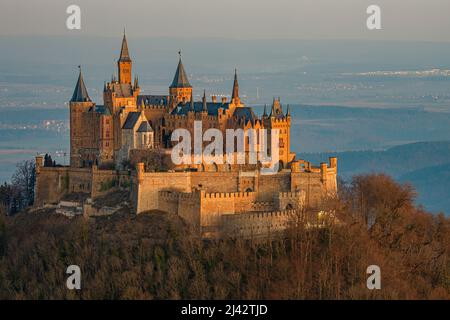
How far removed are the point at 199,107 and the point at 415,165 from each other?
A: 8197 centimetres

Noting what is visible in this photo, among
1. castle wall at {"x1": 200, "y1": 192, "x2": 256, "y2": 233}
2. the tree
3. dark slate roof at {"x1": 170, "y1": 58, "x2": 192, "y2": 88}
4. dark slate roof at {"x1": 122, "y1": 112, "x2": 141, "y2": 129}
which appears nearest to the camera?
castle wall at {"x1": 200, "y1": 192, "x2": 256, "y2": 233}

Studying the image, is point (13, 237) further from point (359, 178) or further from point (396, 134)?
point (396, 134)

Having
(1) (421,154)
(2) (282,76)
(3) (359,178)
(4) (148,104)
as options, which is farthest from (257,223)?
(2) (282,76)

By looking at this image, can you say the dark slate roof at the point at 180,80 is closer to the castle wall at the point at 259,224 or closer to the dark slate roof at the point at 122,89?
the dark slate roof at the point at 122,89

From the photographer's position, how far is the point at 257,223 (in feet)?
253

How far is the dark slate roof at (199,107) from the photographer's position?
8894cm

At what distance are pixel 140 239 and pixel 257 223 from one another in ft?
20.9

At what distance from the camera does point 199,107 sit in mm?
89312

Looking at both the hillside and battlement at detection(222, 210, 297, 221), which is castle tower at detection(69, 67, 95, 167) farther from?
battlement at detection(222, 210, 297, 221)

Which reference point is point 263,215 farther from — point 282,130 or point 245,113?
point 245,113

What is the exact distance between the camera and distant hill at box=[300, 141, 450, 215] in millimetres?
151125

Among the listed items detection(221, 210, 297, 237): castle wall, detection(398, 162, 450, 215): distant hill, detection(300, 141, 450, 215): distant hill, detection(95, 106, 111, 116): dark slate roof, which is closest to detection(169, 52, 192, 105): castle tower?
detection(95, 106, 111, 116): dark slate roof

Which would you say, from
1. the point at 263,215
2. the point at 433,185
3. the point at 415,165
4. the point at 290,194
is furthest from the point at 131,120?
the point at 415,165

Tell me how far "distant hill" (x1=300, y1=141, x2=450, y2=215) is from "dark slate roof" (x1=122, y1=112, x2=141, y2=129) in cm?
5629
